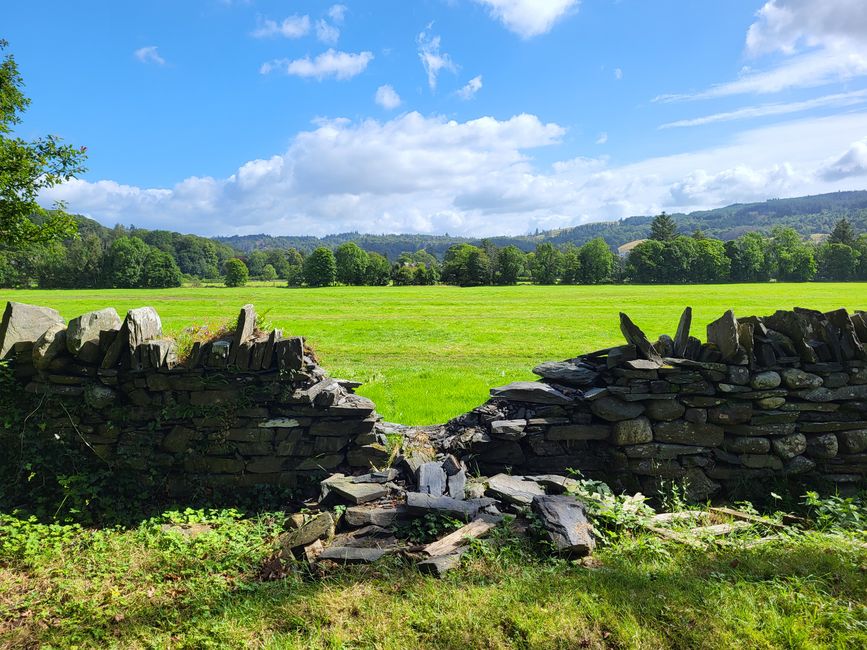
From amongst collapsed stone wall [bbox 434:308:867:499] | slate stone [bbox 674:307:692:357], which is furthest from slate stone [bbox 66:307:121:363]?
slate stone [bbox 674:307:692:357]

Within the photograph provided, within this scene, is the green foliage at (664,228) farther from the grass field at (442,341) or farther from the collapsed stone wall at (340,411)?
the collapsed stone wall at (340,411)

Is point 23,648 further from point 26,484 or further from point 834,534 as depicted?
point 834,534

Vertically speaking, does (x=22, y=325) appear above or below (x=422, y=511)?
above

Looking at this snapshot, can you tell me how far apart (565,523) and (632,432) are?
→ 2385 millimetres

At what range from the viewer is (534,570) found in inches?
160

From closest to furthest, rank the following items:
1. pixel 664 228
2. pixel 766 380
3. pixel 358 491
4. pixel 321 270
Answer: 1. pixel 358 491
2. pixel 766 380
3. pixel 321 270
4. pixel 664 228

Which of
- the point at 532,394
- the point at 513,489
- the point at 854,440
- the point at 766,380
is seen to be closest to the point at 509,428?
the point at 532,394

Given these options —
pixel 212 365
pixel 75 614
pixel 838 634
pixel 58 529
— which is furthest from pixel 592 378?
pixel 58 529

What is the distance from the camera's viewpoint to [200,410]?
21.2ft

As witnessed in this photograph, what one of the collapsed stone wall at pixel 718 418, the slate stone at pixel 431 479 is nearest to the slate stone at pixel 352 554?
the slate stone at pixel 431 479

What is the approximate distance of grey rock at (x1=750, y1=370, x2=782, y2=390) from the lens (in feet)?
21.0

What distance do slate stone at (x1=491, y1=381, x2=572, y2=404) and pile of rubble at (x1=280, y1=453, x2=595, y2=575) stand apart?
117 cm

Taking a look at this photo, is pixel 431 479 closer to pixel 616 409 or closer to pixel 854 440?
pixel 616 409

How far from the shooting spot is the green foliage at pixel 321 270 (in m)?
100
